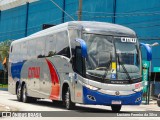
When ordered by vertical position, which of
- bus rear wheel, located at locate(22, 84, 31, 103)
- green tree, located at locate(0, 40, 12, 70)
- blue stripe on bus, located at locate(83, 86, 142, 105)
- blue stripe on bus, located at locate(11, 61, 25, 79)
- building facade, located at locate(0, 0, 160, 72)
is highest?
building facade, located at locate(0, 0, 160, 72)

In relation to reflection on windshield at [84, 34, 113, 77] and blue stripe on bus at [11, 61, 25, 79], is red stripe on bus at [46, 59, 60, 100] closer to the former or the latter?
reflection on windshield at [84, 34, 113, 77]

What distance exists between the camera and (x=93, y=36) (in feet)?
61.5

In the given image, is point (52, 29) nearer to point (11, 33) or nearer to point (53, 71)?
point (53, 71)

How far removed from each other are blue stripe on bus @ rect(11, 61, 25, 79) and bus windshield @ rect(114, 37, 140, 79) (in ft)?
31.7

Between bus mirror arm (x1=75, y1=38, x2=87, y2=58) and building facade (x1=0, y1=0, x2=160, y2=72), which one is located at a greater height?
building facade (x1=0, y1=0, x2=160, y2=72)

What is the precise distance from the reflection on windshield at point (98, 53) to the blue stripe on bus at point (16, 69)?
9.31 metres

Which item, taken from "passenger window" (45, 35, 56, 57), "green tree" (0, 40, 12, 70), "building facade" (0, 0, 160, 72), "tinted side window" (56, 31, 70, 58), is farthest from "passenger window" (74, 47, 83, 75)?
"green tree" (0, 40, 12, 70)

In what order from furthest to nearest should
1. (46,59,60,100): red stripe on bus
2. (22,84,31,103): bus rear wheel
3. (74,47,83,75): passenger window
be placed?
Result: (22,84,31,103): bus rear wheel, (46,59,60,100): red stripe on bus, (74,47,83,75): passenger window

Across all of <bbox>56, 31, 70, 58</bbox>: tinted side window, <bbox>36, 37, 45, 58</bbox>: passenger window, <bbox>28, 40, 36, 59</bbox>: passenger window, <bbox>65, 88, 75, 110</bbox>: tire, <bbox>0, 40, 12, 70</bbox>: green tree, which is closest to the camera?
<bbox>65, 88, 75, 110</bbox>: tire

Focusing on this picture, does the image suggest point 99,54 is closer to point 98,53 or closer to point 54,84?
point 98,53

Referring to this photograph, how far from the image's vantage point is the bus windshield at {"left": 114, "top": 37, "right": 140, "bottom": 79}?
18375mm

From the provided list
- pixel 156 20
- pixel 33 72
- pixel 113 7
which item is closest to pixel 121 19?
pixel 113 7

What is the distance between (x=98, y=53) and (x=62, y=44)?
2.42 meters

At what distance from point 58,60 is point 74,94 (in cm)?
249
